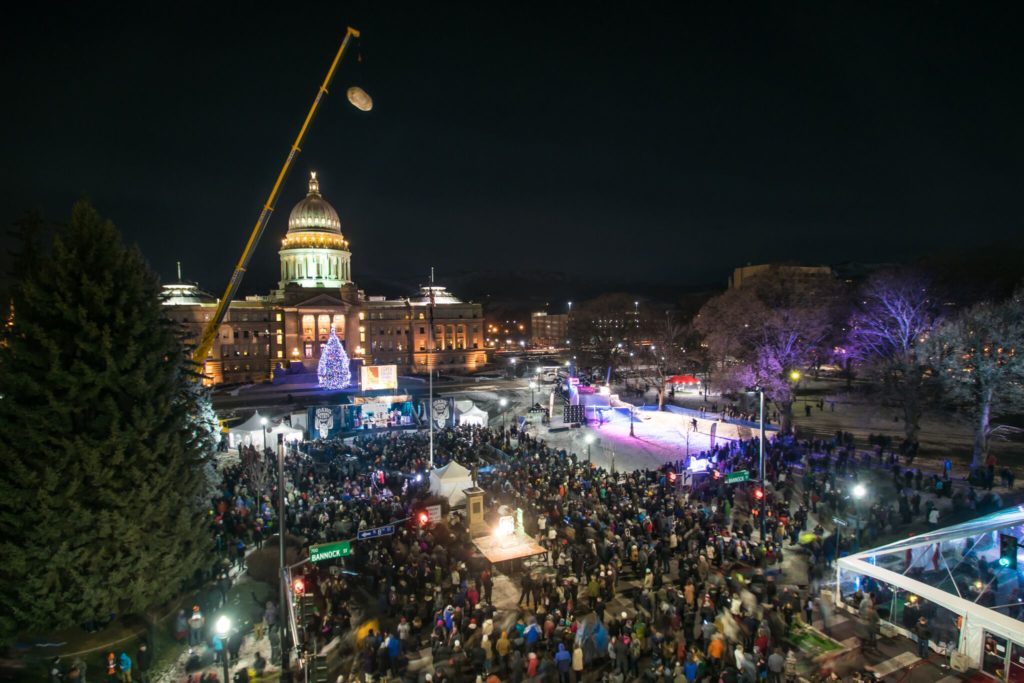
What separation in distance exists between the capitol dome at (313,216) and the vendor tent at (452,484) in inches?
2953

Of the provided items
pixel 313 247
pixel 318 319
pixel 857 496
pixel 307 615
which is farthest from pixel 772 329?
pixel 313 247

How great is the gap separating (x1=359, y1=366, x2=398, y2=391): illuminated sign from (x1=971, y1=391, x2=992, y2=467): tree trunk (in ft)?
98.1

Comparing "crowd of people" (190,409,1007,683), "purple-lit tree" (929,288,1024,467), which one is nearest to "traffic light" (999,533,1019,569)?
"crowd of people" (190,409,1007,683)

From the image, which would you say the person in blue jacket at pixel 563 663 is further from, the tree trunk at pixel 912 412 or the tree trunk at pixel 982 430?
the tree trunk at pixel 912 412

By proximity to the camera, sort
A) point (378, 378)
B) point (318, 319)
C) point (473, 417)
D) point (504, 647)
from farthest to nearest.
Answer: point (318, 319)
point (378, 378)
point (473, 417)
point (504, 647)

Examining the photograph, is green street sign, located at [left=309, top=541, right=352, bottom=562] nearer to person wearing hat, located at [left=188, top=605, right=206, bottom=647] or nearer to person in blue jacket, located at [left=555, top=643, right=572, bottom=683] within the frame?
person wearing hat, located at [left=188, top=605, right=206, bottom=647]

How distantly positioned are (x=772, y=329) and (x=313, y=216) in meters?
72.7

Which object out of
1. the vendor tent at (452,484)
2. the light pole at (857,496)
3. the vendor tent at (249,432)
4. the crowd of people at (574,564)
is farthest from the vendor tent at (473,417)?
the light pole at (857,496)

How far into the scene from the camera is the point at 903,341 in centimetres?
2575

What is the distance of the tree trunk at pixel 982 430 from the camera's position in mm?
21500

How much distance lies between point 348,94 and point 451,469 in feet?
55.7

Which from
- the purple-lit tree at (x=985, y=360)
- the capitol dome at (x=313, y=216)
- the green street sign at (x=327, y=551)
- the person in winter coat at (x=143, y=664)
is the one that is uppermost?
the capitol dome at (x=313, y=216)

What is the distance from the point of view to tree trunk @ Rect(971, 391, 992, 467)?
21500mm

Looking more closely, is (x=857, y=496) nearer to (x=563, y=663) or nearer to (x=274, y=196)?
(x=563, y=663)
